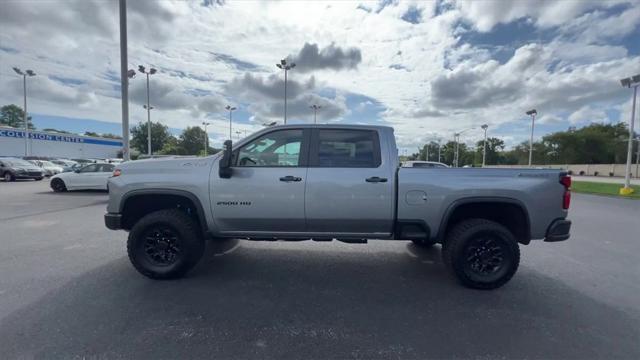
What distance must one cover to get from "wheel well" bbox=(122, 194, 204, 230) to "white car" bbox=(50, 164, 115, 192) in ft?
38.3

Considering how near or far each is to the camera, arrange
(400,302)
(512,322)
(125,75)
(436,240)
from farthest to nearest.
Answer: (125,75)
(436,240)
(400,302)
(512,322)

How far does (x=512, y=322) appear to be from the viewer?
3.11 m

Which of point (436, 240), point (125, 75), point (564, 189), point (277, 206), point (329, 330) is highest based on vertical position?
point (125, 75)

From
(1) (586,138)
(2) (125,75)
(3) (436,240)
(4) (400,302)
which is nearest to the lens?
(4) (400,302)

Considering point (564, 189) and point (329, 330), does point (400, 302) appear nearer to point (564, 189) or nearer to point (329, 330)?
point (329, 330)

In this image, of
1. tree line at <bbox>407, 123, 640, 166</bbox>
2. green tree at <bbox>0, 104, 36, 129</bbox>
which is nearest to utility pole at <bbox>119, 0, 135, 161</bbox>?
tree line at <bbox>407, 123, 640, 166</bbox>

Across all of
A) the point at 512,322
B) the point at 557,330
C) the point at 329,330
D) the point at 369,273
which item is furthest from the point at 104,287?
the point at 557,330

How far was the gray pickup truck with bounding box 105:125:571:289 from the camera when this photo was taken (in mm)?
3793

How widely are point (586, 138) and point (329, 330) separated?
298ft

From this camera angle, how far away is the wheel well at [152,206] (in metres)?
4.06

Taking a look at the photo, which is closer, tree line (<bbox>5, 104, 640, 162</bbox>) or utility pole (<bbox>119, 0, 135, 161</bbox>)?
utility pole (<bbox>119, 0, 135, 161</bbox>)

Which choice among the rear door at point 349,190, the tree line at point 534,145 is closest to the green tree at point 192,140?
the tree line at point 534,145

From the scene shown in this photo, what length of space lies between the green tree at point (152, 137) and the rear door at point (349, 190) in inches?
4081

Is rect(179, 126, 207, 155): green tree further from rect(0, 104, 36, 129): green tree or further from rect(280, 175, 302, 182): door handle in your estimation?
rect(280, 175, 302, 182): door handle
